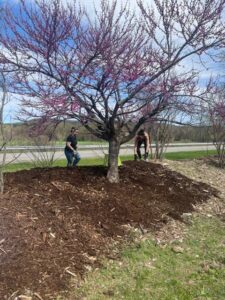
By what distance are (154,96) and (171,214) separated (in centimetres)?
184

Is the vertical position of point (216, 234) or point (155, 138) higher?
point (155, 138)

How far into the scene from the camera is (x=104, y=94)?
20.8 feet

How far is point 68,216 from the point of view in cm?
524

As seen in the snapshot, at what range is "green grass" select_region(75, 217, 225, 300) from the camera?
393 centimetres

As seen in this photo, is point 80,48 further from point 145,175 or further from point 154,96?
point 145,175

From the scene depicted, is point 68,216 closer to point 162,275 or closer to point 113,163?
point 162,275

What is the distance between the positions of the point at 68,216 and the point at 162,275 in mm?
1477

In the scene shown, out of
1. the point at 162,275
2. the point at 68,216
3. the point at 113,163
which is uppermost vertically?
the point at 113,163

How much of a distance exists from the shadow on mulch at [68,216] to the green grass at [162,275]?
0.24m

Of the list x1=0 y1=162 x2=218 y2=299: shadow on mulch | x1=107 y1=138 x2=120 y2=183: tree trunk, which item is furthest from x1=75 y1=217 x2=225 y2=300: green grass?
x1=107 y1=138 x2=120 y2=183: tree trunk

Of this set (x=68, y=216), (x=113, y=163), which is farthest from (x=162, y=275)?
(x=113, y=163)

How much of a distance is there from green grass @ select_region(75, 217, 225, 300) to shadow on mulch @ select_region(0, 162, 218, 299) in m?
0.24

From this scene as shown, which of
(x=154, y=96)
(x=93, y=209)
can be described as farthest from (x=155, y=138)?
(x=93, y=209)

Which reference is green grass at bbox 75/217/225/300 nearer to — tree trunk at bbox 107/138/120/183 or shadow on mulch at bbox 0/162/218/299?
shadow on mulch at bbox 0/162/218/299
